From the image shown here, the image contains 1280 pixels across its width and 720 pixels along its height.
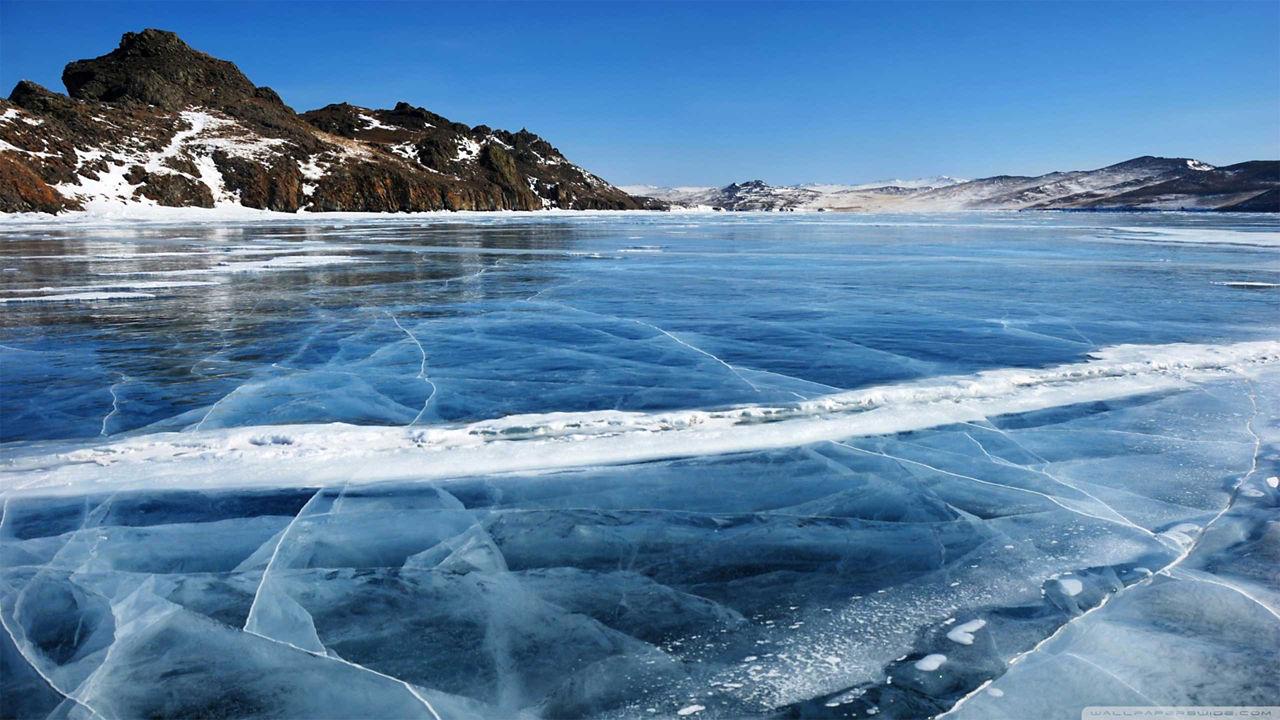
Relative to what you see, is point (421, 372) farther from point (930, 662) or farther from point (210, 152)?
point (210, 152)

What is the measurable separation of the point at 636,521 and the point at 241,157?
7149 cm

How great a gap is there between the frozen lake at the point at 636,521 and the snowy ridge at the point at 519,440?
0.02 meters

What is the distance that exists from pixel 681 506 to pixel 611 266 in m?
11.9

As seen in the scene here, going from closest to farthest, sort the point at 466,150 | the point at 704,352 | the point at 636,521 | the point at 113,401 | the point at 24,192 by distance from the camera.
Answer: the point at 636,521 < the point at 113,401 < the point at 704,352 < the point at 24,192 < the point at 466,150

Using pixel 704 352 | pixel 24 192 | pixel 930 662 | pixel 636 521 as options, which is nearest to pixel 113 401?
pixel 636 521

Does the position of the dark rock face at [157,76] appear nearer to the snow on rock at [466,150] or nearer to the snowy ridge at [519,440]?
the snow on rock at [466,150]

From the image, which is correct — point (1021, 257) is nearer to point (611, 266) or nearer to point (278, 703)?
point (611, 266)

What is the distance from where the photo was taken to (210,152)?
63719 mm

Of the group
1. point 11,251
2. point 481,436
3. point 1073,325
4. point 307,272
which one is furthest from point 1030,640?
point 11,251

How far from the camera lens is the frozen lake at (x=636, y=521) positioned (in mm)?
2059

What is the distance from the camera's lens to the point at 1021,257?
1677cm

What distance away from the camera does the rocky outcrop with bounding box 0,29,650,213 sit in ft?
163

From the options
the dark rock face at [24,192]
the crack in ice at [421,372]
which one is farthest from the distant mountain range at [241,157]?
the crack in ice at [421,372]

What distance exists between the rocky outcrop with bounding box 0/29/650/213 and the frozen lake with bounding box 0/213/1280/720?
46.0m
